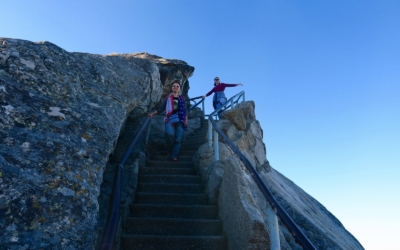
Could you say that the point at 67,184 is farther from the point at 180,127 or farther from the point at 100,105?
the point at 180,127

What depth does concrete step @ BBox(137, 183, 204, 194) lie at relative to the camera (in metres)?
4.66

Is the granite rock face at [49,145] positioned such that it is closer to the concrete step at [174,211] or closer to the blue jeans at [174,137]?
the concrete step at [174,211]

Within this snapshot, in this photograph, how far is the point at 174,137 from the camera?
19.7ft

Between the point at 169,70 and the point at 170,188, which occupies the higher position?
the point at 169,70

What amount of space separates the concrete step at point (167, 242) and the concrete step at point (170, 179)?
1.68m

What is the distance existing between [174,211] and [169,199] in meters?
0.38

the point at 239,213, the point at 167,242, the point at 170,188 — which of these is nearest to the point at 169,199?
the point at 170,188

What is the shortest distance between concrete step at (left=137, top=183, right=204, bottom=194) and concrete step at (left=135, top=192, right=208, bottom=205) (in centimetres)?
29

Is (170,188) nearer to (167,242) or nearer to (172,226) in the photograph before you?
(172,226)

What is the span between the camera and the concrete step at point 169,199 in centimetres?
431

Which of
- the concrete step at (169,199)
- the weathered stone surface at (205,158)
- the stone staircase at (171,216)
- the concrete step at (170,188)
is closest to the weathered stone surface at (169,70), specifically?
the weathered stone surface at (205,158)

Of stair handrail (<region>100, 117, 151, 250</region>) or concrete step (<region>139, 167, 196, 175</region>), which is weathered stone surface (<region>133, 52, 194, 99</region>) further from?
stair handrail (<region>100, 117, 151, 250</region>)

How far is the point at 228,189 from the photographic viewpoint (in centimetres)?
352

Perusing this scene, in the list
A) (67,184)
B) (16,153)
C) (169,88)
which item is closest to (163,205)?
(67,184)
